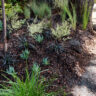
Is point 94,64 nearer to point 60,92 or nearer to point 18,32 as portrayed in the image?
point 60,92

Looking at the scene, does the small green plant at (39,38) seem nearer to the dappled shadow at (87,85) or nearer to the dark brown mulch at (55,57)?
the dark brown mulch at (55,57)

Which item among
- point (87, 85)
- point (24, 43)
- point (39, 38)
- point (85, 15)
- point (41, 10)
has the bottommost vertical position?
point (87, 85)

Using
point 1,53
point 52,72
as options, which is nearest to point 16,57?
point 1,53

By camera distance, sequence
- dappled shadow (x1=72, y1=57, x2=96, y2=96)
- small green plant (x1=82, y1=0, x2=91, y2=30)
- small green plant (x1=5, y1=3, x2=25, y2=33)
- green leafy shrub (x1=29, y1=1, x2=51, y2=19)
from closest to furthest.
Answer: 1. dappled shadow (x1=72, y1=57, x2=96, y2=96)
2. small green plant (x1=5, y1=3, x2=25, y2=33)
3. small green plant (x1=82, y1=0, x2=91, y2=30)
4. green leafy shrub (x1=29, y1=1, x2=51, y2=19)

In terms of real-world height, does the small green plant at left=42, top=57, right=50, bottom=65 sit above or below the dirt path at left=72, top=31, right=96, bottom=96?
above

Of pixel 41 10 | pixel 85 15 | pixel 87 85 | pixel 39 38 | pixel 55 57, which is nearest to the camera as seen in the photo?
pixel 87 85

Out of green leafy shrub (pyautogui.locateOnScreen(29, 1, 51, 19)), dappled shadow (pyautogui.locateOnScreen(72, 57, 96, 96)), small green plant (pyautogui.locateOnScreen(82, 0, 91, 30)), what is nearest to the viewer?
A: dappled shadow (pyautogui.locateOnScreen(72, 57, 96, 96))

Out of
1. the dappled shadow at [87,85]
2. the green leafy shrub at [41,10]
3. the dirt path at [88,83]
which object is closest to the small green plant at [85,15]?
the green leafy shrub at [41,10]

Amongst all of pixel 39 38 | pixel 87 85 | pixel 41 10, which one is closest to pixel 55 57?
pixel 39 38

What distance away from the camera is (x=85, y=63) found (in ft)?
11.1

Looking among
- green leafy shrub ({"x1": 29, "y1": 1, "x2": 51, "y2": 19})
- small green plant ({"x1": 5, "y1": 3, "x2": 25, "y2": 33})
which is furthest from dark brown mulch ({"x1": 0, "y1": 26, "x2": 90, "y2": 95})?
green leafy shrub ({"x1": 29, "y1": 1, "x2": 51, "y2": 19})

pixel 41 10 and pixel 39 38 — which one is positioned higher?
pixel 41 10

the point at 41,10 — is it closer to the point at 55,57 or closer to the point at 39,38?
the point at 39,38

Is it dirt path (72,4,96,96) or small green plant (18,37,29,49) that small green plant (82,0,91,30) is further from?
small green plant (18,37,29,49)
